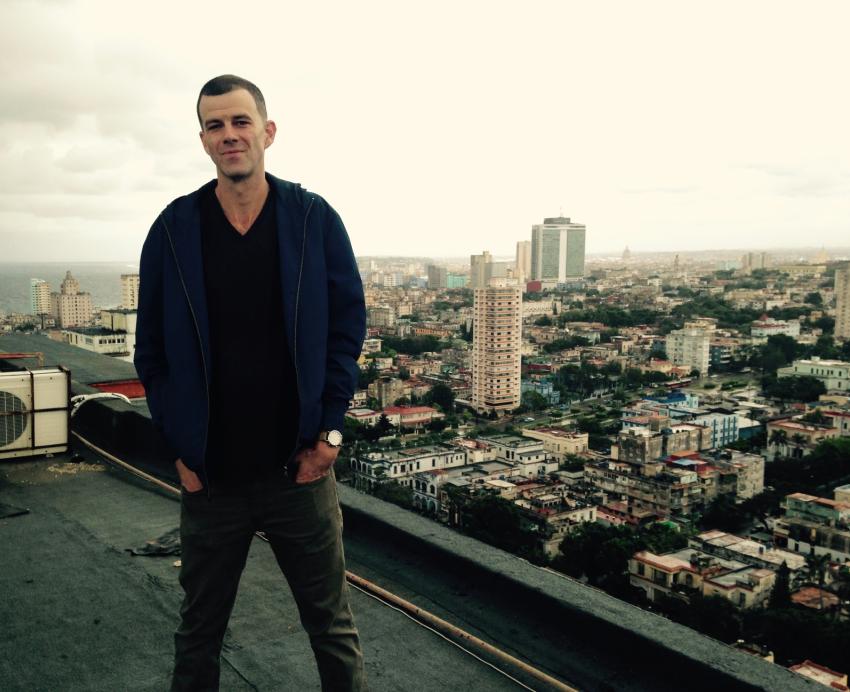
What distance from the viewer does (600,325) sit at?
36.0m

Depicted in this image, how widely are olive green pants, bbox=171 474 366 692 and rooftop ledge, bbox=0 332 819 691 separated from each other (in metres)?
0.25

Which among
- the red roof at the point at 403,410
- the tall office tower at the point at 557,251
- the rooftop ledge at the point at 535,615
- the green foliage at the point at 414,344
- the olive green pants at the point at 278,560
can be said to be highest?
the tall office tower at the point at 557,251

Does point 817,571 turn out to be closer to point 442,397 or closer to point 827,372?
point 442,397

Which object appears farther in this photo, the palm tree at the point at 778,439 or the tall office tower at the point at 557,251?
the tall office tower at the point at 557,251


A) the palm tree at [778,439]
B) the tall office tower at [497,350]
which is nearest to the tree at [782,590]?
the palm tree at [778,439]

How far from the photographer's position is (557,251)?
66.8 meters

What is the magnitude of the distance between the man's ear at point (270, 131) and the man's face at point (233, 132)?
0.03 m

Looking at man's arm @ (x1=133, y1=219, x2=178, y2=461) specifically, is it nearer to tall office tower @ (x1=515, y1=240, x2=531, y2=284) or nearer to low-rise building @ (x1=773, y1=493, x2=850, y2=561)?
low-rise building @ (x1=773, y1=493, x2=850, y2=561)

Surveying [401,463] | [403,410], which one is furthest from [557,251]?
[401,463]

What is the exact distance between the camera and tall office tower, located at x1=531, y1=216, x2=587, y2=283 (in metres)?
66.4

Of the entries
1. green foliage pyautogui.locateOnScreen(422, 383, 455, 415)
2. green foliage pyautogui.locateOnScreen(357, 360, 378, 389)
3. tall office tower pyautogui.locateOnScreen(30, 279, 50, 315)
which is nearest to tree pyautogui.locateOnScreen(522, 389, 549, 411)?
green foliage pyautogui.locateOnScreen(422, 383, 455, 415)

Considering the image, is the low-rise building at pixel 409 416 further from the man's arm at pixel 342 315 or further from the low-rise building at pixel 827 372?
the man's arm at pixel 342 315

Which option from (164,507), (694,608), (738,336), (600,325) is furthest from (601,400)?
(164,507)

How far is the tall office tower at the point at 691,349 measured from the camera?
1067 inches
